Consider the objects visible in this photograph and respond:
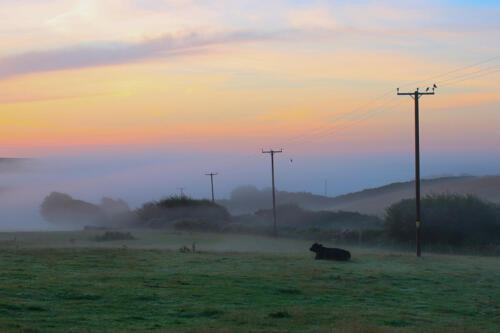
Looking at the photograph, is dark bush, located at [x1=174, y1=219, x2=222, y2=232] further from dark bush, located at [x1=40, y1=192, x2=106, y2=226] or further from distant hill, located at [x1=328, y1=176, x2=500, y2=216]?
dark bush, located at [x1=40, y1=192, x2=106, y2=226]

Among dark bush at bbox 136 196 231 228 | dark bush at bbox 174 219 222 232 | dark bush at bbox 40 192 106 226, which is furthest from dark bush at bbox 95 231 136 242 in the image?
dark bush at bbox 40 192 106 226

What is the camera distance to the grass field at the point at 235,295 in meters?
13.1

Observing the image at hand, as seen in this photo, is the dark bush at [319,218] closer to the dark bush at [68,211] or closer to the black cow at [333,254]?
the black cow at [333,254]

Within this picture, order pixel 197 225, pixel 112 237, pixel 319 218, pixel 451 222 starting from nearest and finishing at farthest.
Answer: pixel 451 222
pixel 112 237
pixel 197 225
pixel 319 218

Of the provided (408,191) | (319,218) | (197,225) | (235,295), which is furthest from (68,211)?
(235,295)

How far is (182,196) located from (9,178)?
111m

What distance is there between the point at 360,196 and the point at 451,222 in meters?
108

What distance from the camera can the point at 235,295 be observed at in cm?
1717

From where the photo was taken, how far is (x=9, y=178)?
188125 millimetres

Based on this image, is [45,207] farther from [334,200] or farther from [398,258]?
[398,258]

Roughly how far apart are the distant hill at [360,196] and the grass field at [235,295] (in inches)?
3615

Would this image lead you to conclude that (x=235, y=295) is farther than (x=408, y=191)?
No

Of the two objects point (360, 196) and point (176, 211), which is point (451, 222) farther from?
point (360, 196)

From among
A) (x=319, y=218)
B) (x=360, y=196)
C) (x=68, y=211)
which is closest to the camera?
(x=319, y=218)
